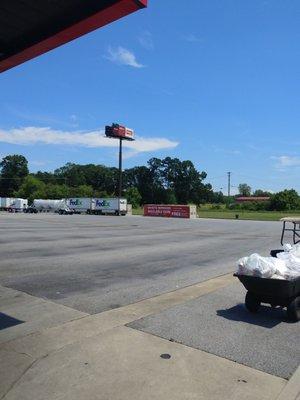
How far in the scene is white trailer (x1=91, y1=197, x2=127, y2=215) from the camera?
79062 millimetres

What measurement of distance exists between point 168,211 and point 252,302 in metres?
66.4

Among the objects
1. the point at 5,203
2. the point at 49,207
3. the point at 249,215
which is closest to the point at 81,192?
the point at 5,203

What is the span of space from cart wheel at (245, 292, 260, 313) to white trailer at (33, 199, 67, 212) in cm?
8179

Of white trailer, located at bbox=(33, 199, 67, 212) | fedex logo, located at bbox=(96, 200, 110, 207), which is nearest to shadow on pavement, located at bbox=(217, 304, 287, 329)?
fedex logo, located at bbox=(96, 200, 110, 207)

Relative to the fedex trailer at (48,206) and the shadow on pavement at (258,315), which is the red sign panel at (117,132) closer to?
the fedex trailer at (48,206)

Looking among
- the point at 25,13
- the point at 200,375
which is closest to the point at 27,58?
the point at 25,13

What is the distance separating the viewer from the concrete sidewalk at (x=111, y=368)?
4734 millimetres

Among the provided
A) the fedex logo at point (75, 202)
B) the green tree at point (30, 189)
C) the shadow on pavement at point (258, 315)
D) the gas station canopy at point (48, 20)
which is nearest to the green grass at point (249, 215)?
the fedex logo at point (75, 202)

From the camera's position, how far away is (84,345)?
238 inches

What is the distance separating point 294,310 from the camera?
761 cm

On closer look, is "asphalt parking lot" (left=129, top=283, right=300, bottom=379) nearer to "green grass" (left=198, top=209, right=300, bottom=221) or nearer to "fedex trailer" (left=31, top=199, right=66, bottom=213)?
"green grass" (left=198, top=209, right=300, bottom=221)

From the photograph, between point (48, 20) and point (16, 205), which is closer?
point (48, 20)

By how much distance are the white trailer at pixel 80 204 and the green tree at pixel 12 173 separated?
82.1 meters

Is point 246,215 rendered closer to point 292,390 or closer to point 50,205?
point 50,205
